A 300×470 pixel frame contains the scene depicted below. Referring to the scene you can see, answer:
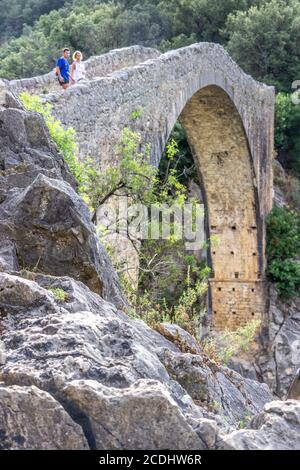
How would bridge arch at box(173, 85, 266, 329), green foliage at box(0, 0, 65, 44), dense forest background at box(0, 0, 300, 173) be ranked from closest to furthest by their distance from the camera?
1. bridge arch at box(173, 85, 266, 329)
2. dense forest background at box(0, 0, 300, 173)
3. green foliage at box(0, 0, 65, 44)

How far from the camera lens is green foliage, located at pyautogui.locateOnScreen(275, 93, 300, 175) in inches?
959

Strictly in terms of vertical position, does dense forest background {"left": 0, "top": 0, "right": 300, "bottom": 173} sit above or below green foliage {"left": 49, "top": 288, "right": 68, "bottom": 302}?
above

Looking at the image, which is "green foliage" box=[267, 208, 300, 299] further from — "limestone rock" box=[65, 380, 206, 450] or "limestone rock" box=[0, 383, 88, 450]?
"limestone rock" box=[0, 383, 88, 450]

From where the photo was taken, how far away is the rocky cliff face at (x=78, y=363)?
2656mm

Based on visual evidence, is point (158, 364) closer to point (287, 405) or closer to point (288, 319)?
point (287, 405)

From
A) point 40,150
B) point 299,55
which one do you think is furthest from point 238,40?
point 40,150

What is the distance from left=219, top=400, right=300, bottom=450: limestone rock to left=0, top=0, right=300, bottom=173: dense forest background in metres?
21.7

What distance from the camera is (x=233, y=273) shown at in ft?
68.9

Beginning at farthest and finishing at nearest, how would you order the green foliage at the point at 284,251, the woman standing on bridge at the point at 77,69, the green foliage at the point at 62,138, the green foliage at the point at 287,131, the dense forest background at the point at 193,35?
the dense forest background at the point at 193,35, the green foliage at the point at 287,131, the green foliage at the point at 284,251, the woman standing on bridge at the point at 77,69, the green foliage at the point at 62,138

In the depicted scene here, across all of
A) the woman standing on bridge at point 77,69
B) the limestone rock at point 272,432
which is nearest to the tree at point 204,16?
the woman standing on bridge at point 77,69

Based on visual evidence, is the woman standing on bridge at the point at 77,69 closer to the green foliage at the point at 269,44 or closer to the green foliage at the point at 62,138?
the green foliage at the point at 62,138

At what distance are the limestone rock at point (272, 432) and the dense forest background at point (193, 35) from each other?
21.7 metres

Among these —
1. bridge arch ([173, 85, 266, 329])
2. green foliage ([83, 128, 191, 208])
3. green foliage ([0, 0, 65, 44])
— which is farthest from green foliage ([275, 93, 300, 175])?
green foliage ([0, 0, 65, 44])

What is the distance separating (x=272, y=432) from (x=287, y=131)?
899 inches
